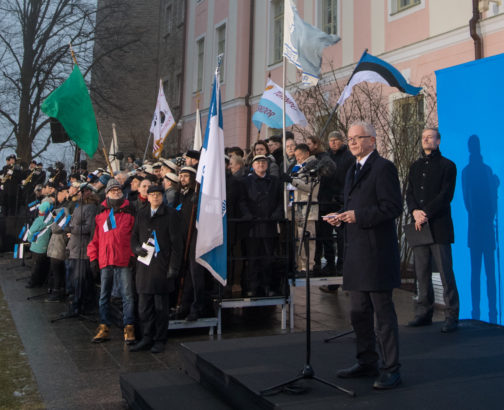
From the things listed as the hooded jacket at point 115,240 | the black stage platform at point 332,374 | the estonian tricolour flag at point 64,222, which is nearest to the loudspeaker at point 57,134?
the estonian tricolour flag at point 64,222

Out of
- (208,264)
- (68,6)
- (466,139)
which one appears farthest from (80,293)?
(68,6)

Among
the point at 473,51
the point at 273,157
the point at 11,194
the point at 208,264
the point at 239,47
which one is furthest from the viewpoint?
the point at 239,47

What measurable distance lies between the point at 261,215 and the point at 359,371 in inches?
143

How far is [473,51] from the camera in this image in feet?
42.2

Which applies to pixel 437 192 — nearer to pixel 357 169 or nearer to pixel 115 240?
pixel 357 169

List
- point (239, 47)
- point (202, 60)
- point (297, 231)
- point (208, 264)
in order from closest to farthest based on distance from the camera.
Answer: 1. point (208, 264)
2. point (297, 231)
3. point (239, 47)
4. point (202, 60)

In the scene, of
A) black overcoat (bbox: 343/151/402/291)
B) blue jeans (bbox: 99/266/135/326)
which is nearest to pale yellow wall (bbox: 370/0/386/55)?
blue jeans (bbox: 99/266/135/326)

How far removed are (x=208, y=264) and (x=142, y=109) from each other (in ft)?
Answer: 92.2

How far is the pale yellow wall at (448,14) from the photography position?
13.0m

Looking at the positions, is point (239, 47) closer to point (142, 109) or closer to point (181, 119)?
point (181, 119)

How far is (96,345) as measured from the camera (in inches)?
271

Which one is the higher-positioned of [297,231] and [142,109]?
[142,109]

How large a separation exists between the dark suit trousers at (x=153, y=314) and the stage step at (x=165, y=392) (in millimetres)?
1256

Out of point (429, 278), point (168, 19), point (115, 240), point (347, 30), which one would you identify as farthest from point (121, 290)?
point (168, 19)
